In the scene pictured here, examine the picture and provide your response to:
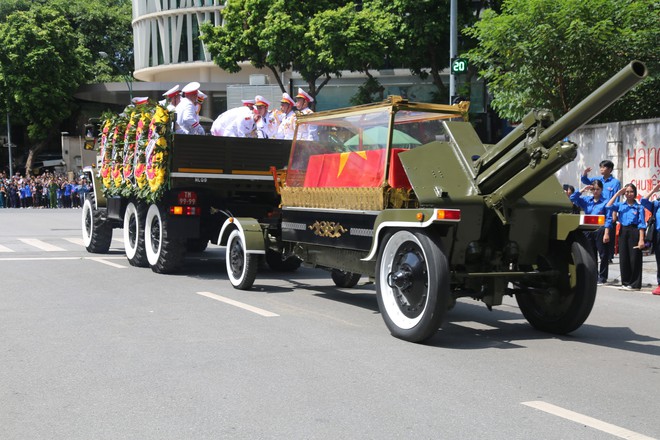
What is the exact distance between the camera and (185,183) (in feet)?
41.6

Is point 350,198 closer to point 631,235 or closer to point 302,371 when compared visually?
point 302,371

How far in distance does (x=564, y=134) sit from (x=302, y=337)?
303cm

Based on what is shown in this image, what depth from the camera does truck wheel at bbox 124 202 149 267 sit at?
46.5 feet

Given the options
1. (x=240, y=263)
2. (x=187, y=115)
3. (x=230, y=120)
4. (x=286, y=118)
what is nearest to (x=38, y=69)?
(x=230, y=120)

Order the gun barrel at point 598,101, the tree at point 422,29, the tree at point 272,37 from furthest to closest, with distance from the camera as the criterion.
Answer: the tree at point 272,37
the tree at point 422,29
the gun barrel at point 598,101

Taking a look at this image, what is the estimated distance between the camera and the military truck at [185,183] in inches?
499

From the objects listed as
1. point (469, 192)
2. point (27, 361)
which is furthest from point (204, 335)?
point (469, 192)

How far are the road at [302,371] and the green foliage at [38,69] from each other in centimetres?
5100

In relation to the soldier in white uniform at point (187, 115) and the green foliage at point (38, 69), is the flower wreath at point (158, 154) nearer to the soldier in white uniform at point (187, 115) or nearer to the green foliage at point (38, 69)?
the soldier in white uniform at point (187, 115)

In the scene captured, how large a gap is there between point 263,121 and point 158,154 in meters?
2.00

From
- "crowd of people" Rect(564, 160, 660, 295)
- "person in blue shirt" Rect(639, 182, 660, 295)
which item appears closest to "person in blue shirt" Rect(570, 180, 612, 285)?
"crowd of people" Rect(564, 160, 660, 295)

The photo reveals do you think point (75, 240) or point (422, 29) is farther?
point (422, 29)

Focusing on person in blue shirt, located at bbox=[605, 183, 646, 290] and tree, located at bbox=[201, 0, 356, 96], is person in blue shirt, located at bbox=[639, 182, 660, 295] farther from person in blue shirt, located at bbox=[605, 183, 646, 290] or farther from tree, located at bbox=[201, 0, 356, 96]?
tree, located at bbox=[201, 0, 356, 96]

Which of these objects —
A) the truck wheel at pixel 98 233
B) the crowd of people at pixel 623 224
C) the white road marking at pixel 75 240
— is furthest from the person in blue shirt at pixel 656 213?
the white road marking at pixel 75 240
